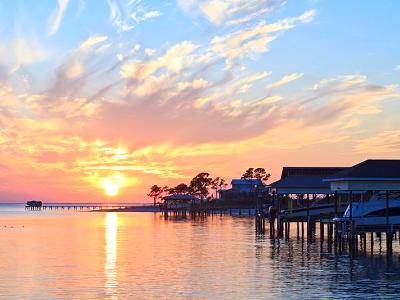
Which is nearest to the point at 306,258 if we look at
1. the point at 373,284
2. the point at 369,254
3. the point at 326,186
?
the point at 369,254

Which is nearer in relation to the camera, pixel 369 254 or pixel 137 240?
pixel 369 254

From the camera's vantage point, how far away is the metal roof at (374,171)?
4572 centimetres

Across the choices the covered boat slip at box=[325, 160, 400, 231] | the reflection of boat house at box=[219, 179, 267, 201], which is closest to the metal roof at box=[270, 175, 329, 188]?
the covered boat slip at box=[325, 160, 400, 231]

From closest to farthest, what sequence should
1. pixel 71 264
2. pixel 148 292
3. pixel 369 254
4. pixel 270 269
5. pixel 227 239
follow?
pixel 148 292, pixel 270 269, pixel 71 264, pixel 369 254, pixel 227 239

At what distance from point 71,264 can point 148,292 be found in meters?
12.9

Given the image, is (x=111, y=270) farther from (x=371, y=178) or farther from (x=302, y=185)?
(x=302, y=185)

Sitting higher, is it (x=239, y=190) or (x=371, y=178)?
(x=239, y=190)

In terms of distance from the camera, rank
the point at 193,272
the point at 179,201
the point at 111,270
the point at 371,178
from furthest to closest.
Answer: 1. the point at 179,201
2. the point at 371,178
3. the point at 111,270
4. the point at 193,272

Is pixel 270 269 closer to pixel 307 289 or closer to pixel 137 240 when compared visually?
pixel 307 289

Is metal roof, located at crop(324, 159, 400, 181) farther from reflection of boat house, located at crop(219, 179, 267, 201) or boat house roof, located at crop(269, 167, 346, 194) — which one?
reflection of boat house, located at crop(219, 179, 267, 201)

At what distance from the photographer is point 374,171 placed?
4625 cm

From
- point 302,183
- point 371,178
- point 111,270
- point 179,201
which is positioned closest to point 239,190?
point 179,201

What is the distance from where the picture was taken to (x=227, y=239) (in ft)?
214

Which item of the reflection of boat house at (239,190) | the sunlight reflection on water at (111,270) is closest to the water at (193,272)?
the sunlight reflection on water at (111,270)
